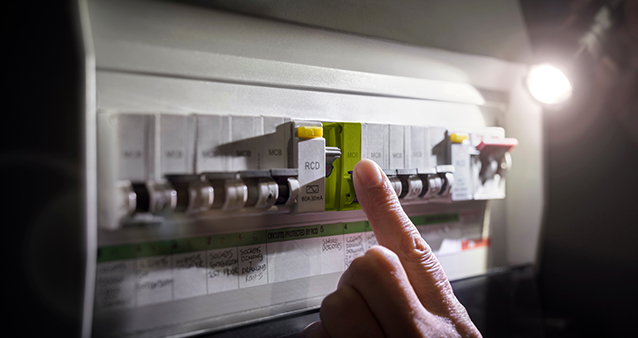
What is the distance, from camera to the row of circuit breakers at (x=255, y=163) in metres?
0.48

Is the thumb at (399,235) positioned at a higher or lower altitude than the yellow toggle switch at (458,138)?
lower

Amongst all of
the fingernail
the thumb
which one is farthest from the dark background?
the fingernail

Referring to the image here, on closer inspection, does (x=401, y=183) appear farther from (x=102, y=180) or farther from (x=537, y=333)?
(x=537, y=333)

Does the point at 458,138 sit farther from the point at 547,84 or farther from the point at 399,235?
the point at 547,84

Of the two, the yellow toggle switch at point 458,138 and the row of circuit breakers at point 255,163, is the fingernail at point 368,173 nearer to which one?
the row of circuit breakers at point 255,163

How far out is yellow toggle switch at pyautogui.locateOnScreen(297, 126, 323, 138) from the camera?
0.59 m

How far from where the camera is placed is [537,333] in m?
0.98

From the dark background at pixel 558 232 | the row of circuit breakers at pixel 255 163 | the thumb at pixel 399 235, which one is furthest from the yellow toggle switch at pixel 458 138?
the dark background at pixel 558 232

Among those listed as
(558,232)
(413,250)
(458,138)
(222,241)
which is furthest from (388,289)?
(558,232)

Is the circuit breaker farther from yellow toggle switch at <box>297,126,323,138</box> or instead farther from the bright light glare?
the bright light glare

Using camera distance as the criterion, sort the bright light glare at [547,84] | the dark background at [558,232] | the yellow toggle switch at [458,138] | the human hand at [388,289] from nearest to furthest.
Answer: the dark background at [558,232], the human hand at [388,289], the yellow toggle switch at [458,138], the bright light glare at [547,84]

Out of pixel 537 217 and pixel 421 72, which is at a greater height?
pixel 421 72

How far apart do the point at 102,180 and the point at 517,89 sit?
958mm

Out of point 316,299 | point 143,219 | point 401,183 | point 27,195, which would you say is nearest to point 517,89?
point 401,183
